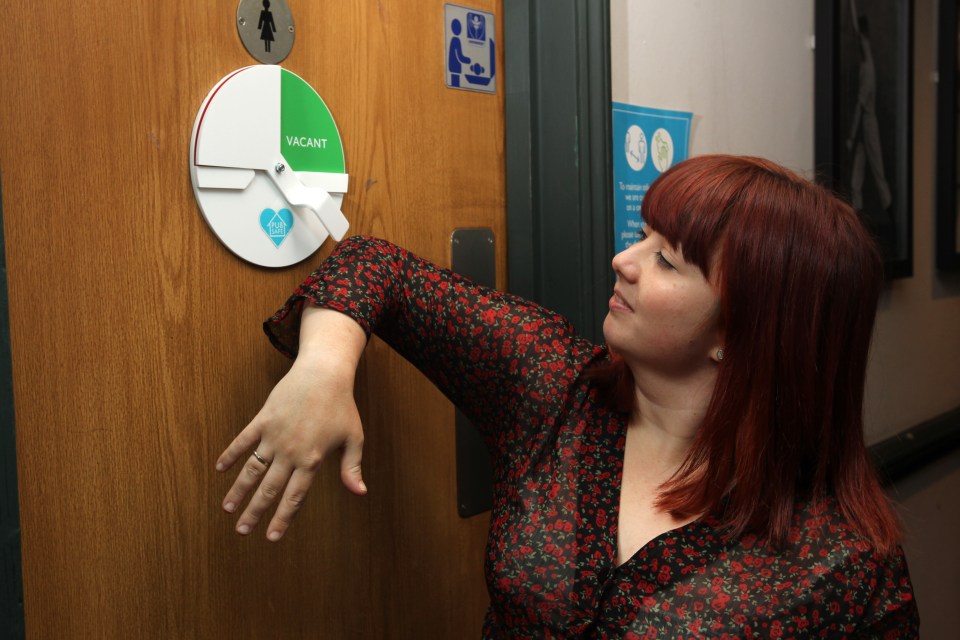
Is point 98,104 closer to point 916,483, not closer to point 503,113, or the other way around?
point 503,113

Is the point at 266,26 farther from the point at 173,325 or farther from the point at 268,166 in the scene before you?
the point at 173,325

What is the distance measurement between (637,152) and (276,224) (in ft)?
2.25

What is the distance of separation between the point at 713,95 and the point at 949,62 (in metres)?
1.13

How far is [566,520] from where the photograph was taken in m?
1.06

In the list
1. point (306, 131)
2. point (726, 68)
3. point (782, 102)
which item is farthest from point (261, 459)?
point (782, 102)

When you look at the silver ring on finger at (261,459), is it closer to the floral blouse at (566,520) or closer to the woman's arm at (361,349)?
the woman's arm at (361,349)

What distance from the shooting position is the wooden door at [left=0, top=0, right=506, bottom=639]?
0.92m

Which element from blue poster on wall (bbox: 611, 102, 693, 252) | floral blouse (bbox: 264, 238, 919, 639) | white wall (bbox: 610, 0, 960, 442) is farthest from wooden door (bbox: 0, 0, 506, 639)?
white wall (bbox: 610, 0, 960, 442)

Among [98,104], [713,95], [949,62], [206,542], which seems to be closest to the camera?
[98,104]

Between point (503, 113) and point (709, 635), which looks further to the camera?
point (503, 113)

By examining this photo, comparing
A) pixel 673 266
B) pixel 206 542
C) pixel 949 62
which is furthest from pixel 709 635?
pixel 949 62

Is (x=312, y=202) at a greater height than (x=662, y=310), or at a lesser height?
greater

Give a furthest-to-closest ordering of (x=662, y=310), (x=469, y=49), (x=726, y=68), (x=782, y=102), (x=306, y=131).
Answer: (x=782, y=102), (x=726, y=68), (x=469, y=49), (x=306, y=131), (x=662, y=310)

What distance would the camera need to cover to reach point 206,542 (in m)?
1.08
